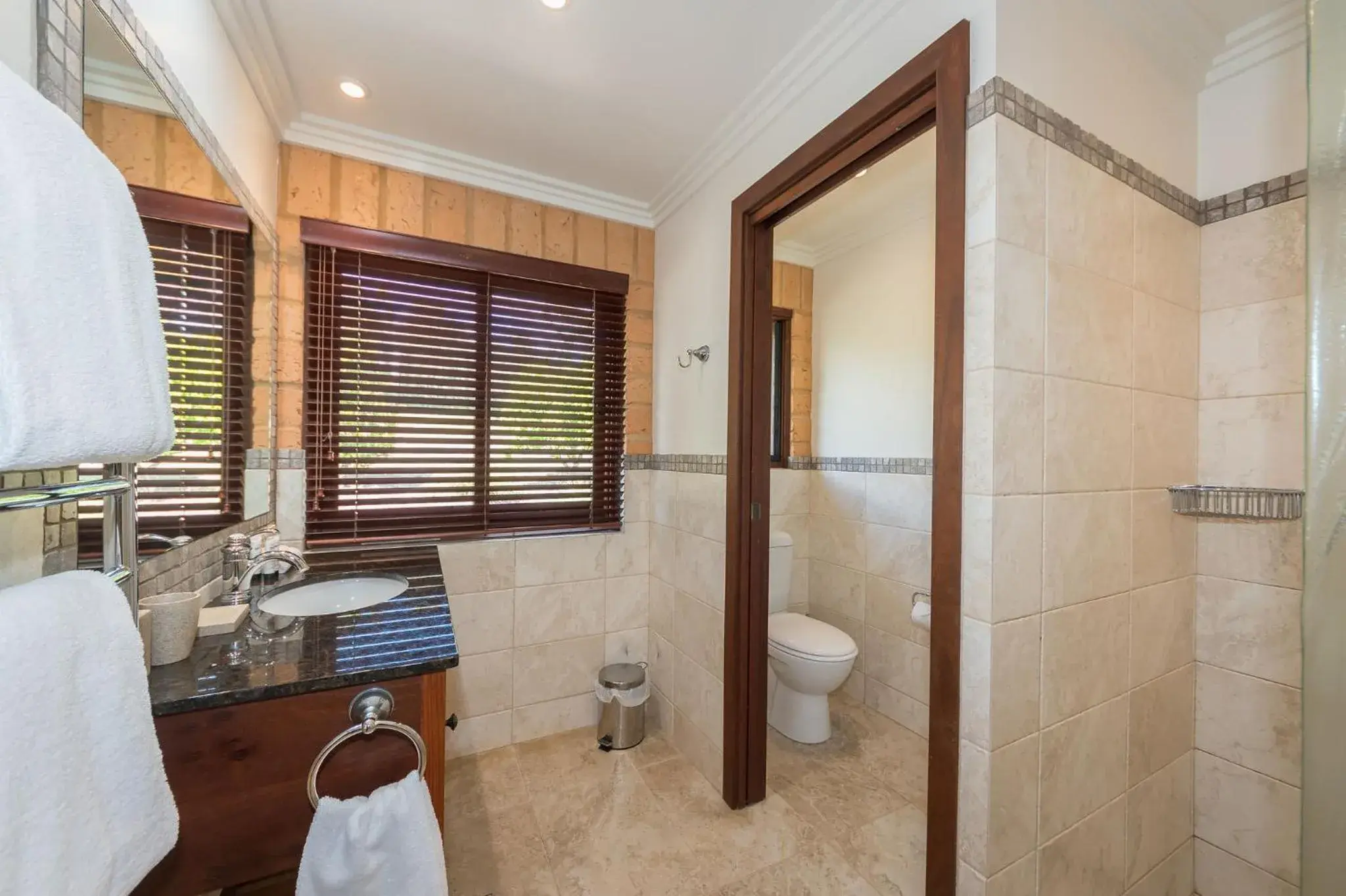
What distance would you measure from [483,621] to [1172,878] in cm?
236

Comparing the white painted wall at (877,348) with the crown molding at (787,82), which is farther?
the white painted wall at (877,348)

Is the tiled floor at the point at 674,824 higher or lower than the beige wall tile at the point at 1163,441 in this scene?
lower

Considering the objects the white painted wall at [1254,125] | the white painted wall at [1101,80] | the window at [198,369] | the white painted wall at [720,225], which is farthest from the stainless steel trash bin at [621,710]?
the white painted wall at [1254,125]

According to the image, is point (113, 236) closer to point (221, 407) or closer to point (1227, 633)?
point (221, 407)

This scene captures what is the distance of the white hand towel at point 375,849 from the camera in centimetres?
80

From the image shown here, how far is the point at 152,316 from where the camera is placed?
680 mm

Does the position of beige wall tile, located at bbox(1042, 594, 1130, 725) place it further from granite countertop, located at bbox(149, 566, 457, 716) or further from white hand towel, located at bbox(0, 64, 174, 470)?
white hand towel, located at bbox(0, 64, 174, 470)

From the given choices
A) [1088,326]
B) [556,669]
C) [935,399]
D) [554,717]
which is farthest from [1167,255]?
[554,717]

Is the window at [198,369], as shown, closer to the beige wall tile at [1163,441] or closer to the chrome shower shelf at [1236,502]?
the beige wall tile at [1163,441]

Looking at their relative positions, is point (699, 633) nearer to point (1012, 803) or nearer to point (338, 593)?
point (1012, 803)

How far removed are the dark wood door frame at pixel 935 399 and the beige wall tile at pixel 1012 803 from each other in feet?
0.24

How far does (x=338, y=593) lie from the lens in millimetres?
1605

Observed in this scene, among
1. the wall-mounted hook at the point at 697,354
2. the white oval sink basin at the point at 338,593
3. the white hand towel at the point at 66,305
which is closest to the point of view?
the white hand towel at the point at 66,305

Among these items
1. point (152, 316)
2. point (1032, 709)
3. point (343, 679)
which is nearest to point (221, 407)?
point (152, 316)
